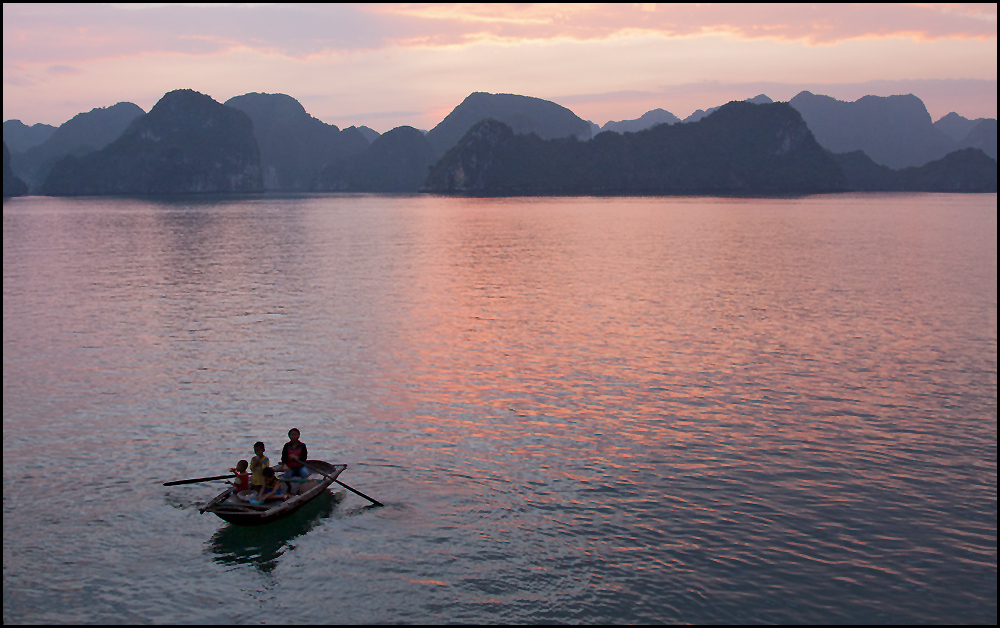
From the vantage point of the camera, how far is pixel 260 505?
68.3ft

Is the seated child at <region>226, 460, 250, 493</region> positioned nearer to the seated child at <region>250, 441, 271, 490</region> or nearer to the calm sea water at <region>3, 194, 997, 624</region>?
the seated child at <region>250, 441, 271, 490</region>

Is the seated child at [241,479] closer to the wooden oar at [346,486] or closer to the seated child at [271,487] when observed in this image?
the seated child at [271,487]

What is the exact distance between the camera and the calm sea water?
17922mm

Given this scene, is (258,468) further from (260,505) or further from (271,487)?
(260,505)

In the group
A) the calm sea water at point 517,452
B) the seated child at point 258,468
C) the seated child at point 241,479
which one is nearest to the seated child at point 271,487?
the seated child at point 258,468

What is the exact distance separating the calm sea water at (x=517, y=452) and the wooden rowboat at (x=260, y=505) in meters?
0.62

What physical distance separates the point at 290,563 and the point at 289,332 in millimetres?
29041

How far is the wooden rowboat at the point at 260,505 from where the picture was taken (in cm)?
2030

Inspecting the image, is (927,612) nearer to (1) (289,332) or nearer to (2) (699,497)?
(2) (699,497)

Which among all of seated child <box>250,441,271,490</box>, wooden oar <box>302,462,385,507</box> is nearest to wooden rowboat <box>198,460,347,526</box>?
wooden oar <box>302,462,385,507</box>

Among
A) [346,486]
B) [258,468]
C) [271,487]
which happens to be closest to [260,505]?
[271,487]

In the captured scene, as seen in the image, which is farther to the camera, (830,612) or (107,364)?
(107,364)

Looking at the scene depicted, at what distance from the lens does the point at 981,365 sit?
3803cm

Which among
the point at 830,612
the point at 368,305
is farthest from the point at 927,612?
the point at 368,305
